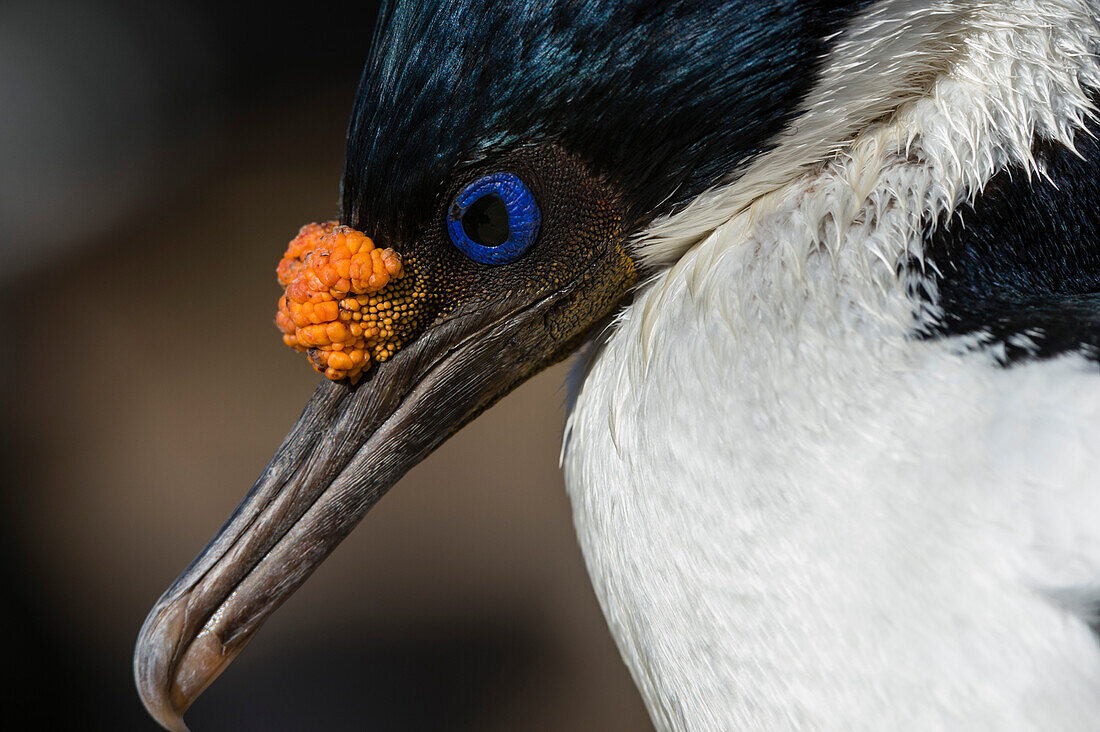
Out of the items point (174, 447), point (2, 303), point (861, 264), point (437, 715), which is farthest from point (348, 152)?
point (2, 303)

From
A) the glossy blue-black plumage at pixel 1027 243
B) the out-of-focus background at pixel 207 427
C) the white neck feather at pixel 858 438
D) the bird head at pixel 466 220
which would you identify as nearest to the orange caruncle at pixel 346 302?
the bird head at pixel 466 220

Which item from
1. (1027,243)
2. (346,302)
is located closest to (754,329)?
(1027,243)

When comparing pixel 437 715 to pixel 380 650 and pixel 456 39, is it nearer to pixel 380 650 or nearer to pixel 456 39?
pixel 380 650

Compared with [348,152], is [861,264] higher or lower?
lower

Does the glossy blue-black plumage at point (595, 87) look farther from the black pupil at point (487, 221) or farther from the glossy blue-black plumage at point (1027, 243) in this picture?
the glossy blue-black plumage at point (1027, 243)

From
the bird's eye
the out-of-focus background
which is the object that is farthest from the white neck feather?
the out-of-focus background

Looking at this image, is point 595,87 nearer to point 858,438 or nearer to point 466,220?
point 466,220
